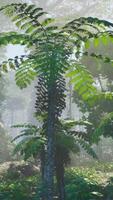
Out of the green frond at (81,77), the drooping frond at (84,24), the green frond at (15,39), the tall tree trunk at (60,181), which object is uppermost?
the drooping frond at (84,24)

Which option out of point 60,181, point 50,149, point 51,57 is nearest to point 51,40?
point 51,57

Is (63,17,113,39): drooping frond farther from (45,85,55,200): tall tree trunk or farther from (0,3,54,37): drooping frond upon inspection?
(45,85,55,200): tall tree trunk

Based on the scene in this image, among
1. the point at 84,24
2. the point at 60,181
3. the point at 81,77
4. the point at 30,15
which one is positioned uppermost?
the point at 30,15

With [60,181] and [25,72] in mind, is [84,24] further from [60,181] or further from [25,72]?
[60,181]

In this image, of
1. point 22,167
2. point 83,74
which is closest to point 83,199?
point 83,74

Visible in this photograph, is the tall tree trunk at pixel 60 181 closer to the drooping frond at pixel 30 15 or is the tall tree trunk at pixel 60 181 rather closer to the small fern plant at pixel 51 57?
the small fern plant at pixel 51 57

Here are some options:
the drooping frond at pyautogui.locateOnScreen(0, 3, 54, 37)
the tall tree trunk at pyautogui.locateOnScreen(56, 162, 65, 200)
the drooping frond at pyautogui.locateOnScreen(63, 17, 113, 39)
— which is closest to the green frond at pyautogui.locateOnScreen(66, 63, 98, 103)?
the drooping frond at pyautogui.locateOnScreen(63, 17, 113, 39)

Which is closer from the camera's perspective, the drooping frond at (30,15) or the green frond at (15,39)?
the green frond at (15,39)

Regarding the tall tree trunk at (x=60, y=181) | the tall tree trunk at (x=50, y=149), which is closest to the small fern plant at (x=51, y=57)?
the tall tree trunk at (x=50, y=149)

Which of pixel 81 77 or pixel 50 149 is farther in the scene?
pixel 81 77

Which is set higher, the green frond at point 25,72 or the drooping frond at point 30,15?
the drooping frond at point 30,15

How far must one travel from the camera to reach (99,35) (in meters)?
6.49

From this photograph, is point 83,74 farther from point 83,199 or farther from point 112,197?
point 112,197

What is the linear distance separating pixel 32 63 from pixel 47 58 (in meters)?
0.28
